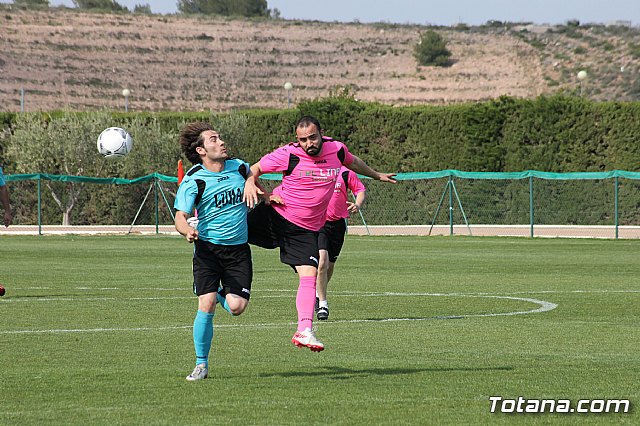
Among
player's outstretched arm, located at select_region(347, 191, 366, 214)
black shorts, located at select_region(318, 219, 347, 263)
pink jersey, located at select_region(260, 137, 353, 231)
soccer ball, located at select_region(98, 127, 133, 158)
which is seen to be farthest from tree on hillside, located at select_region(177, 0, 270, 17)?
pink jersey, located at select_region(260, 137, 353, 231)

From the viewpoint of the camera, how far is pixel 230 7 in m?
120

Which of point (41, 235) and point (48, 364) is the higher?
point (48, 364)

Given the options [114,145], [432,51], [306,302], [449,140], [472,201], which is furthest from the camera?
[432,51]

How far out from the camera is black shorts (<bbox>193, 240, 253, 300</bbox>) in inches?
391

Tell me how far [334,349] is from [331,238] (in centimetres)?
441

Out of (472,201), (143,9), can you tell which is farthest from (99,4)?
(472,201)

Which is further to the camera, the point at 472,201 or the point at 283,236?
the point at 472,201

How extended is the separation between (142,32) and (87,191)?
53.2 meters

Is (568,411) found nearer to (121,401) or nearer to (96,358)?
(121,401)

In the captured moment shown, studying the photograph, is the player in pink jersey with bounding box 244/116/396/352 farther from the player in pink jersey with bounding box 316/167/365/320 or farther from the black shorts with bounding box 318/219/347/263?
the black shorts with bounding box 318/219/347/263

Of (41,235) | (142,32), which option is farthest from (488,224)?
(142,32)

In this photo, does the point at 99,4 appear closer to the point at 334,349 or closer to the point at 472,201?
the point at 472,201

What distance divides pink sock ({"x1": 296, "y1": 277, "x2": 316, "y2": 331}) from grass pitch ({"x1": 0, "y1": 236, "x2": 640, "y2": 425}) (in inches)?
14.4

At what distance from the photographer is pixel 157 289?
19.2 meters
